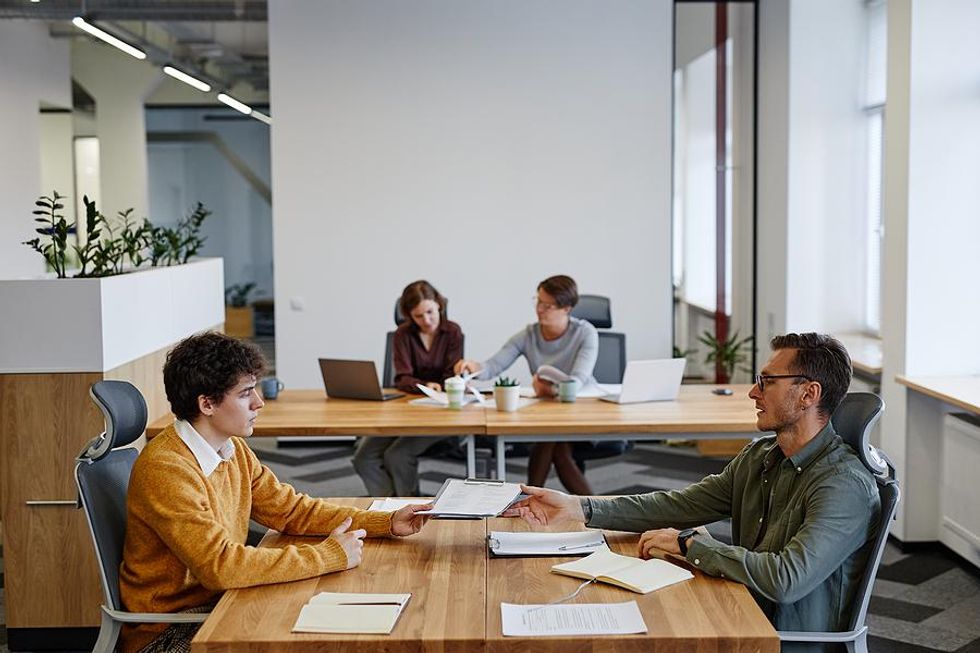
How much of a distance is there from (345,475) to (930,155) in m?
3.95

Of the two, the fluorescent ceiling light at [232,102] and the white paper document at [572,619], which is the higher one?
the fluorescent ceiling light at [232,102]

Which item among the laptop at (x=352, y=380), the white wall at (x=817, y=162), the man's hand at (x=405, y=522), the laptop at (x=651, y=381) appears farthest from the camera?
the white wall at (x=817, y=162)

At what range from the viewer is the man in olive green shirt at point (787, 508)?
2.57 metres

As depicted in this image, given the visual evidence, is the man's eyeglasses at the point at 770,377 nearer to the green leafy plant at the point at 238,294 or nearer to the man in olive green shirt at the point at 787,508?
the man in olive green shirt at the point at 787,508

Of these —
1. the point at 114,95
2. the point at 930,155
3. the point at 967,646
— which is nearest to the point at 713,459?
the point at 930,155

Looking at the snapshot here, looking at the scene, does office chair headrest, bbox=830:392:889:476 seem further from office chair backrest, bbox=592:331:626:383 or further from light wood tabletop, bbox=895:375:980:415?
office chair backrest, bbox=592:331:626:383

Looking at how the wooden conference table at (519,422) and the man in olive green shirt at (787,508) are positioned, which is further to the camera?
the wooden conference table at (519,422)

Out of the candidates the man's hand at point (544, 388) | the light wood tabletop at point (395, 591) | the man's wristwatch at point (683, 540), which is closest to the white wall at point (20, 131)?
the man's hand at point (544, 388)

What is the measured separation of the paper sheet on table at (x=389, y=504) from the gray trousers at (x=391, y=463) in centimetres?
212

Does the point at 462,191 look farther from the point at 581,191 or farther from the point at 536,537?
the point at 536,537

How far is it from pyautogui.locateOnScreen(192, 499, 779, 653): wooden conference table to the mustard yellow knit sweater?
0.18 feet

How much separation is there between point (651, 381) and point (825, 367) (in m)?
2.37

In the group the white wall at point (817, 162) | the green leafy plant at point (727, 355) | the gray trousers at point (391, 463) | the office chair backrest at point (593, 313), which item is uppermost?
the white wall at point (817, 162)

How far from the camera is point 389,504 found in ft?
10.8
